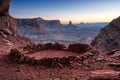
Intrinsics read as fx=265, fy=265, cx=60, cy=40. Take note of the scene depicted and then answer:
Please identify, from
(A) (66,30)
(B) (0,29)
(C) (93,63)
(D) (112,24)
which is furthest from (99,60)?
(A) (66,30)

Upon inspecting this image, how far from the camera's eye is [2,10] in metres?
28.9

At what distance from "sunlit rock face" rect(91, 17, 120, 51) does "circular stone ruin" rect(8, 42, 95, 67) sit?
1584 cm

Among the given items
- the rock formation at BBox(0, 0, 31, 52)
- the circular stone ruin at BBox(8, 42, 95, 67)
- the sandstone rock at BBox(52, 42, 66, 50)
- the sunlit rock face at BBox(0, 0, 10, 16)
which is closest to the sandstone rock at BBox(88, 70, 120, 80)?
the circular stone ruin at BBox(8, 42, 95, 67)

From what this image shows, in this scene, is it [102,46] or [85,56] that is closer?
[85,56]

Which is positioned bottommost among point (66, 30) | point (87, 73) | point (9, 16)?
point (66, 30)

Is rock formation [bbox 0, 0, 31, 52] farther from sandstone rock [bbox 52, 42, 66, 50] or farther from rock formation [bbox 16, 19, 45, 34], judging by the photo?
rock formation [bbox 16, 19, 45, 34]

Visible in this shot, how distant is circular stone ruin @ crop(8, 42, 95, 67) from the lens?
48.9 feet

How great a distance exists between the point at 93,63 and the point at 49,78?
3.26 m

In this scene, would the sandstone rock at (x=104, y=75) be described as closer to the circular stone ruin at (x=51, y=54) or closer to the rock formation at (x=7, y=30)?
the circular stone ruin at (x=51, y=54)

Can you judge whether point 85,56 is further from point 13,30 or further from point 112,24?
point 112,24

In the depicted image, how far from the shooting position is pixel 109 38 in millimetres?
37531

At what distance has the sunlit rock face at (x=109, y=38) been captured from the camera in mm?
36094

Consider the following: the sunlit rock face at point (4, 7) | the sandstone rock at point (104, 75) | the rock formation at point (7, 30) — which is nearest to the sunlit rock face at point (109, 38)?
the rock formation at point (7, 30)

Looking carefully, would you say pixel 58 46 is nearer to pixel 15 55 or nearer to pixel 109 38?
pixel 15 55
